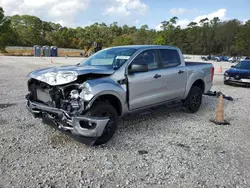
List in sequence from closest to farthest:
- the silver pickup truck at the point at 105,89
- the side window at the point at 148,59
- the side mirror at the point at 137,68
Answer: the silver pickup truck at the point at 105,89 → the side mirror at the point at 137,68 → the side window at the point at 148,59

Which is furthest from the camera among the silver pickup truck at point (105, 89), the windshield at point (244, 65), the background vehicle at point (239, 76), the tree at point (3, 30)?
the tree at point (3, 30)

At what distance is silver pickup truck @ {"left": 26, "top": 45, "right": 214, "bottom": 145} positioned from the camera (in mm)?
3627

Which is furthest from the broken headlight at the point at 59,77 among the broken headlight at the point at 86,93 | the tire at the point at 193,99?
the tire at the point at 193,99

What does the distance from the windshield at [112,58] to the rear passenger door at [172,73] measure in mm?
884

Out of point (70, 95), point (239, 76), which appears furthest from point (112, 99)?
point (239, 76)

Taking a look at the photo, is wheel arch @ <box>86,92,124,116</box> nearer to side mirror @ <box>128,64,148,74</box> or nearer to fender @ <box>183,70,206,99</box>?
side mirror @ <box>128,64,148,74</box>

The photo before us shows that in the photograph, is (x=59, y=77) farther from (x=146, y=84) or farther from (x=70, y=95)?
(x=146, y=84)

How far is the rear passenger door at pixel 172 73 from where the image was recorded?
16.7 ft

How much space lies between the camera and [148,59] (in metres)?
4.82

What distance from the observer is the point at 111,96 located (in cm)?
402

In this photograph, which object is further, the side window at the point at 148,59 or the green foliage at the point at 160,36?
the green foliage at the point at 160,36

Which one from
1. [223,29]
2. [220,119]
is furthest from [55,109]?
[223,29]

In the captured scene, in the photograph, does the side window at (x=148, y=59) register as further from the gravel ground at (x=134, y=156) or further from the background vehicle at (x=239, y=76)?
the background vehicle at (x=239, y=76)

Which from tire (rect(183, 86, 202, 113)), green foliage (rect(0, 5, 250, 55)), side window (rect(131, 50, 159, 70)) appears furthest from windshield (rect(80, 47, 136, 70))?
green foliage (rect(0, 5, 250, 55))
